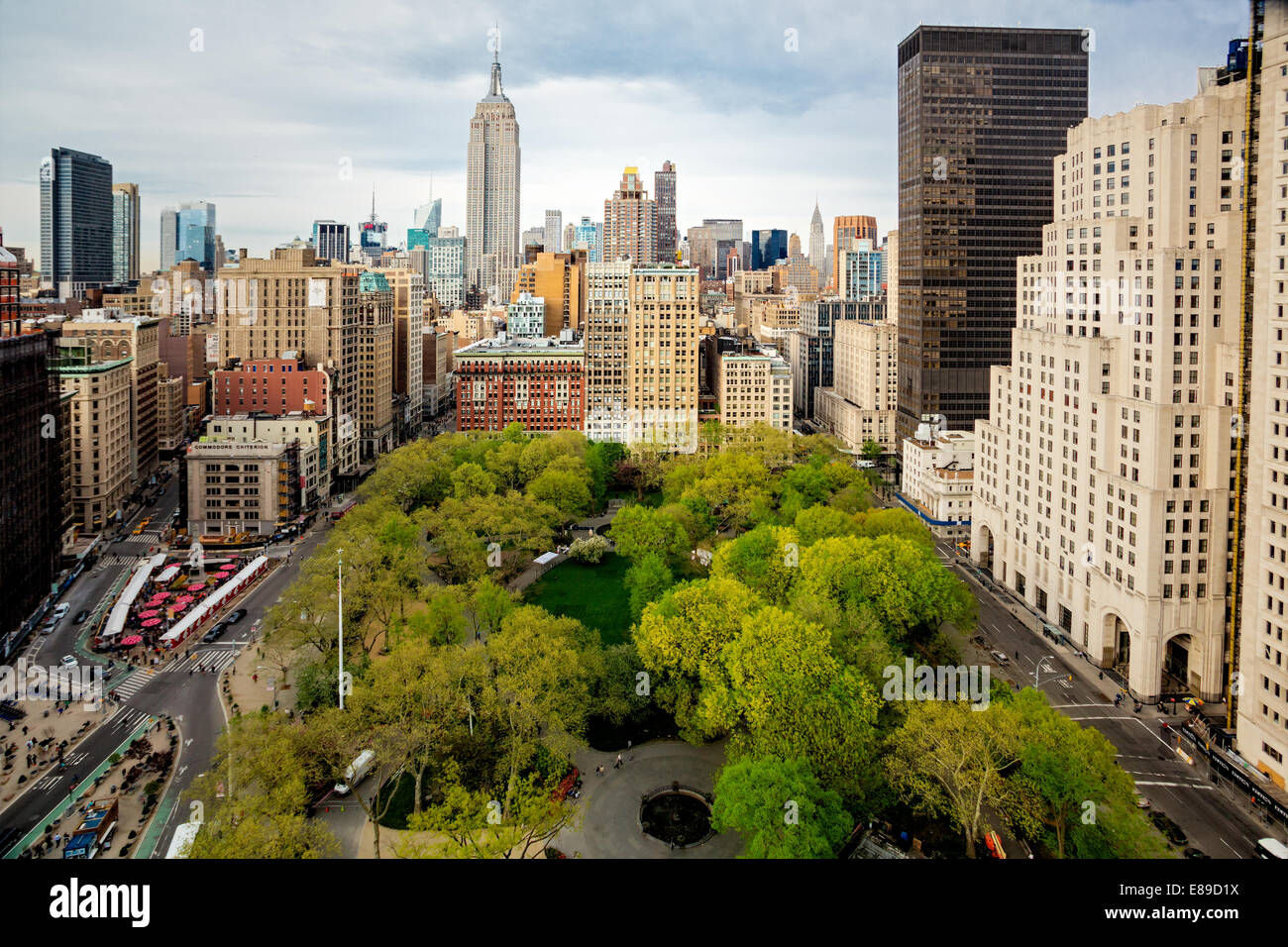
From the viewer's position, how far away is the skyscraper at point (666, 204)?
4671 inches

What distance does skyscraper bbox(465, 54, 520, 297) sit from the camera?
13725 centimetres

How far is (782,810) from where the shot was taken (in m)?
13.7

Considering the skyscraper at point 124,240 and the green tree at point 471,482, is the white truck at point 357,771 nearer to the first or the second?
the skyscraper at point 124,240

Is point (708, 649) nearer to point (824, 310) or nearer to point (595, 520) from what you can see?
point (595, 520)

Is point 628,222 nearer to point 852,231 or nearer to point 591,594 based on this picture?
point 852,231

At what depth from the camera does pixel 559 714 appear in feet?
59.3

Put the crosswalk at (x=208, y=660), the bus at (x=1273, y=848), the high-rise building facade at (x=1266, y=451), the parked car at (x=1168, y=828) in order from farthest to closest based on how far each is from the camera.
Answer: the crosswalk at (x=208, y=660) → the high-rise building facade at (x=1266, y=451) → the parked car at (x=1168, y=828) → the bus at (x=1273, y=848)

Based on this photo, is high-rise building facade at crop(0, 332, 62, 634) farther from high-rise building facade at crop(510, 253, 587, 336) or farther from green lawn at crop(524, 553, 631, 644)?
high-rise building facade at crop(510, 253, 587, 336)

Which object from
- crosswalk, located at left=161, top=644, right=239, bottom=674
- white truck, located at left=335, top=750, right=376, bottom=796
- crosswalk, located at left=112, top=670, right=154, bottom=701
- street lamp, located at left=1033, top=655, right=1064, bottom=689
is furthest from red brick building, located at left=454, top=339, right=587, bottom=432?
white truck, located at left=335, top=750, right=376, bottom=796

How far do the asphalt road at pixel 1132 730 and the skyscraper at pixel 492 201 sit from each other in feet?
383

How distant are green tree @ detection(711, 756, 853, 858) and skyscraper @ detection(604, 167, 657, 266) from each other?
93.6 meters

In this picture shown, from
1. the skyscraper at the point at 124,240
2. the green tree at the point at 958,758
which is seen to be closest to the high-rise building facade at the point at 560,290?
the skyscraper at the point at 124,240

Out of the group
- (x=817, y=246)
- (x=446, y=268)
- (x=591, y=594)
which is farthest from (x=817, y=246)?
(x=591, y=594)
